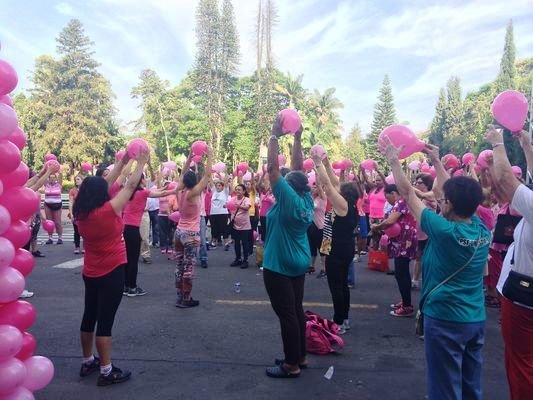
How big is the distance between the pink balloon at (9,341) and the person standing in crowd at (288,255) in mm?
2014

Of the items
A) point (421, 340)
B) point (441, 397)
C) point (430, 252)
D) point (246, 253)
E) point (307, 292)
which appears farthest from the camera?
point (246, 253)

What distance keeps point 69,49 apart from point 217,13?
1535 cm

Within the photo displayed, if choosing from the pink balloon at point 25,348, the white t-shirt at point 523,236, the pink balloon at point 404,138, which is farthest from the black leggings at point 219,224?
the white t-shirt at point 523,236

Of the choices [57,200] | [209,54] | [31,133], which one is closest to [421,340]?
[57,200]

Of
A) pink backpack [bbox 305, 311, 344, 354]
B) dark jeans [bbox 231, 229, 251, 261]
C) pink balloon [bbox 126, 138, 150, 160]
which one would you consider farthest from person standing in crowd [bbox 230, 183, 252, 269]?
pink balloon [bbox 126, 138, 150, 160]

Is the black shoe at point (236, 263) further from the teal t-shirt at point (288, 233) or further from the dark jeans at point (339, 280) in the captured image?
the teal t-shirt at point (288, 233)

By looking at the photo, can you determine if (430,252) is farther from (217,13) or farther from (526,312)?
(217,13)

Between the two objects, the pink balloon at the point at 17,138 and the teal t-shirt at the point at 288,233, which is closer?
the pink balloon at the point at 17,138

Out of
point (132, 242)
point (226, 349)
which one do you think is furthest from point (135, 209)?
point (226, 349)

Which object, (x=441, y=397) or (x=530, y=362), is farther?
(x=530, y=362)

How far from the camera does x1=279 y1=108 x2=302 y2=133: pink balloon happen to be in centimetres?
424

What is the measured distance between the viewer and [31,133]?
41.5 meters

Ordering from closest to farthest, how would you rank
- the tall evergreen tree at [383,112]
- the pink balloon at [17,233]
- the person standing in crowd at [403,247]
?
the pink balloon at [17,233] → the person standing in crowd at [403,247] → the tall evergreen tree at [383,112]

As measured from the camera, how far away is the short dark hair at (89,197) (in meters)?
3.76
